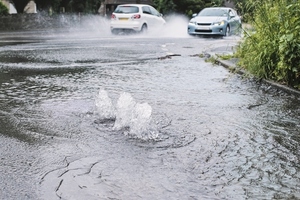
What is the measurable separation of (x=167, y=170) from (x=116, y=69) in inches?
253

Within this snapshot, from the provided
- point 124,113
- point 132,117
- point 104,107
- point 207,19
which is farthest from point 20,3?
point 132,117

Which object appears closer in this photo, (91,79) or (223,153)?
(223,153)

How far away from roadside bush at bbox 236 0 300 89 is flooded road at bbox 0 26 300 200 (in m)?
0.36

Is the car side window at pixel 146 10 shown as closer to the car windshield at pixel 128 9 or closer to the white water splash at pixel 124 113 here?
the car windshield at pixel 128 9

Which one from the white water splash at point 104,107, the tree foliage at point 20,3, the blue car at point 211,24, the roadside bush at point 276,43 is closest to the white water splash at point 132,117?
the white water splash at point 104,107

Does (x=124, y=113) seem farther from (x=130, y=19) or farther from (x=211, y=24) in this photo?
(x=130, y=19)

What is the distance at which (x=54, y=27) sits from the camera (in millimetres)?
31141

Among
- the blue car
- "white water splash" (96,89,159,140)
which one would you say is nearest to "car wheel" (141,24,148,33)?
the blue car

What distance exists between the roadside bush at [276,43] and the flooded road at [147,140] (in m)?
0.36

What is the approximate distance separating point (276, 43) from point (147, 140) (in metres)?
4.16

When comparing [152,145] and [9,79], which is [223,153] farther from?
[9,79]

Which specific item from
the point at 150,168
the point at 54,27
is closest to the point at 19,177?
the point at 150,168

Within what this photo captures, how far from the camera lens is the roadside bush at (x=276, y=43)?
712 centimetres

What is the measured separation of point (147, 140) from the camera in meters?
4.43
